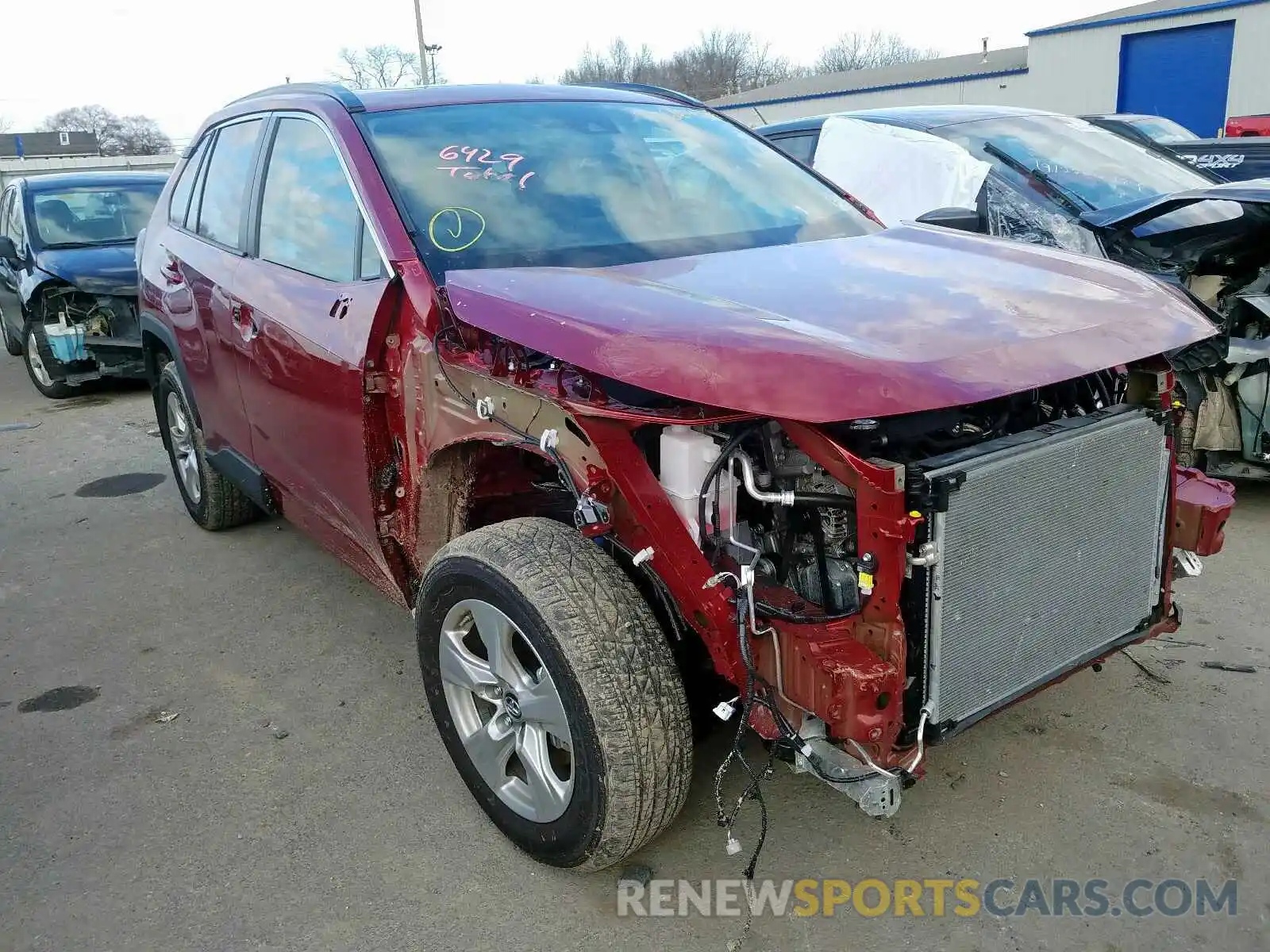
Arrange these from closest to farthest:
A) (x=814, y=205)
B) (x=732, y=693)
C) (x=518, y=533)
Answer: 1. (x=518, y=533)
2. (x=732, y=693)
3. (x=814, y=205)

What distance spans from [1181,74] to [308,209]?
24.5m

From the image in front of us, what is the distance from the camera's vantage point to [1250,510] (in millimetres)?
4832

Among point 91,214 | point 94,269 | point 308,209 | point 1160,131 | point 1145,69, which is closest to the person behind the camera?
point 308,209

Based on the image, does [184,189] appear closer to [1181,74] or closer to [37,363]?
[37,363]

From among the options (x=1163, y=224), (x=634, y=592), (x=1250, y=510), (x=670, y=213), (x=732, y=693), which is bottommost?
(x=1250, y=510)

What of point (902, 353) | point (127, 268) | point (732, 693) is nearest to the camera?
point (902, 353)

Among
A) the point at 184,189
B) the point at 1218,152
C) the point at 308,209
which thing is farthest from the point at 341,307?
the point at 1218,152

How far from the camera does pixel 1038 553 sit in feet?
7.61

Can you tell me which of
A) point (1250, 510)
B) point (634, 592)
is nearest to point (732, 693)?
point (634, 592)

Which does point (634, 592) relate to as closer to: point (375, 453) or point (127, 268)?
point (375, 453)

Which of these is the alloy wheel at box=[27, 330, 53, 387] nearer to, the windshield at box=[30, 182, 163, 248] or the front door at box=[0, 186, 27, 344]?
the front door at box=[0, 186, 27, 344]

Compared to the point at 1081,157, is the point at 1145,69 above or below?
above

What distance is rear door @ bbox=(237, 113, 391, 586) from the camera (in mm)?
3027

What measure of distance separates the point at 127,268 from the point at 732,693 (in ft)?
26.2
